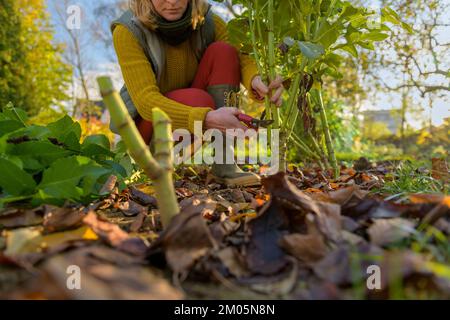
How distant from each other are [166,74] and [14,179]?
4.24 ft

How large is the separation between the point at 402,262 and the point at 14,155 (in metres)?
1.23

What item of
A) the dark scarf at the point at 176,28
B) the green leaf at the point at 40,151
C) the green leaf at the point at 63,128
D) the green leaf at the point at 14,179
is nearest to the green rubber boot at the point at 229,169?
the dark scarf at the point at 176,28

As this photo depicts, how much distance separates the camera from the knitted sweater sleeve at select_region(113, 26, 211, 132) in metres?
A: 1.80

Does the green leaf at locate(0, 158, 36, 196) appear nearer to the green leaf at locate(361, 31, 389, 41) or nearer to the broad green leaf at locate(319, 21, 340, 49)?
the broad green leaf at locate(319, 21, 340, 49)

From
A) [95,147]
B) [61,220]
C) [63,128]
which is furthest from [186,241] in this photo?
[63,128]

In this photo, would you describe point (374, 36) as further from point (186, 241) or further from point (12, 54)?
point (12, 54)

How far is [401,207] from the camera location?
0.92 meters

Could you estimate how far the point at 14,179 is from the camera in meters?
1.17

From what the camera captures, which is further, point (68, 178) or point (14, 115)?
point (14, 115)

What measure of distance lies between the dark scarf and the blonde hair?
0.08ft

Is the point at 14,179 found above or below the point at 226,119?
below

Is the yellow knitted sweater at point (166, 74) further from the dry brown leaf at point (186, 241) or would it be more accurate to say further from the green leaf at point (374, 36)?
the dry brown leaf at point (186, 241)

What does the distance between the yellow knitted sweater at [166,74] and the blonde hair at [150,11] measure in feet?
0.37
